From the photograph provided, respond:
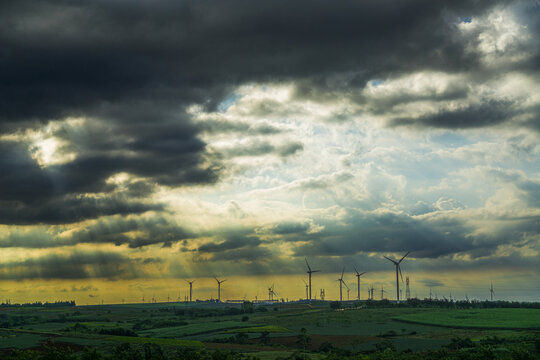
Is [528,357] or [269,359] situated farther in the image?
[269,359]

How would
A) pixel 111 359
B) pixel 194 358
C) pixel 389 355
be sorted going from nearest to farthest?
1. pixel 111 359
2. pixel 194 358
3. pixel 389 355

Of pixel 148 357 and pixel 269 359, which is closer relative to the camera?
pixel 148 357

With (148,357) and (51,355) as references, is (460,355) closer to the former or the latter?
(148,357)

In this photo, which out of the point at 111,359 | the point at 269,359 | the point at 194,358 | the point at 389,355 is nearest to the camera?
the point at 111,359

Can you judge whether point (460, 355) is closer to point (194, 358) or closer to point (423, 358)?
point (423, 358)

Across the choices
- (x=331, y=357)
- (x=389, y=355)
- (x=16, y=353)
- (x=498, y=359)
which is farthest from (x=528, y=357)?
(x=16, y=353)

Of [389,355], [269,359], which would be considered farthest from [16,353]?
[389,355]

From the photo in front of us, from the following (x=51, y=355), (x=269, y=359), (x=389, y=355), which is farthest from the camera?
(x=269, y=359)

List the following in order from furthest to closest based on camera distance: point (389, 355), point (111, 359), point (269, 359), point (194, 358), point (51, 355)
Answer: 1. point (269, 359)
2. point (389, 355)
3. point (194, 358)
4. point (111, 359)
5. point (51, 355)

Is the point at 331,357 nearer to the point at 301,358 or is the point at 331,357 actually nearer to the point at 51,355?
the point at 301,358
